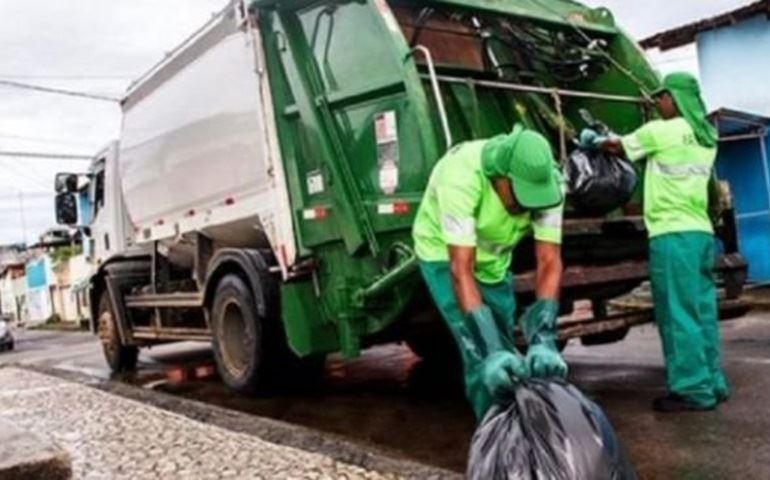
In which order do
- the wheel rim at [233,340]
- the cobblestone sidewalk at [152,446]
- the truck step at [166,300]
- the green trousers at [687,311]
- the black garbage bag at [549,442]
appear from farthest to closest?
the truck step at [166,300], the wheel rim at [233,340], the green trousers at [687,311], the cobblestone sidewalk at [152,446], the black garbage bag at [549,442]

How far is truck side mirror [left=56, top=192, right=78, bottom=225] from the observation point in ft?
33.3

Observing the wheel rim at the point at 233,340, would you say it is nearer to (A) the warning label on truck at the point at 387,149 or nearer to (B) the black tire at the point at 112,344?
(A) the warning label on truck at the point at 387,149

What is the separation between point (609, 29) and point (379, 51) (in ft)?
7.11

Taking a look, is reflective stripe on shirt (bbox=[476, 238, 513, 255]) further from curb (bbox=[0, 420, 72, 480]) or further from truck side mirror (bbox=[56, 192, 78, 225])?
truck side mirror (bbox=[56, 192, 78, 225])

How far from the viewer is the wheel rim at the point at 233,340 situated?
242 inches

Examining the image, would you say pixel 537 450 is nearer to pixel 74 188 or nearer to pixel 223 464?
pixel 223 464

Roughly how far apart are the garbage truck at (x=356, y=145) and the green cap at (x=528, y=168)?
4.22 ft

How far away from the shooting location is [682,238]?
4.35m

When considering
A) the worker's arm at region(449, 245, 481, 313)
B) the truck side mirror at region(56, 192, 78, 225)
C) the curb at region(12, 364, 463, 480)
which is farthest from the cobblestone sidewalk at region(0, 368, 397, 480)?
the truck side mirror at region(56, 192, 78, 225)

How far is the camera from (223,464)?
376cm

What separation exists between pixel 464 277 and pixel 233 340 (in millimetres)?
3639

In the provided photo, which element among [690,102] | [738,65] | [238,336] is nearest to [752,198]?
[738,65]

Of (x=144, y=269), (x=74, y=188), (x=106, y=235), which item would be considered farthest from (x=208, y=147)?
(x=74, y=188)

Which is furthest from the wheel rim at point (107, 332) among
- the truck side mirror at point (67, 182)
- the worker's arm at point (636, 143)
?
the worker's arm at point (636, 143)
